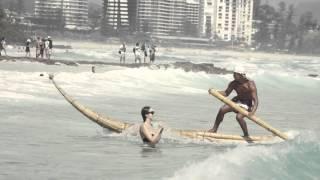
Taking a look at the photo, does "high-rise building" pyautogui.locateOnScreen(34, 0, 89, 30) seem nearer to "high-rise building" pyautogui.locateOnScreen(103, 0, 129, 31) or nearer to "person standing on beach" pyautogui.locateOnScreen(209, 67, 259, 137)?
"high-rise building" pyautogui.locateOnScreen(103, 0, 129, 31)

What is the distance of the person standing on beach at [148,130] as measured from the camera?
1173cm

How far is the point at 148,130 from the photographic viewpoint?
11812 millimetres

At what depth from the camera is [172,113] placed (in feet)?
61.5

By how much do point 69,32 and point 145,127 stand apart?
→ 15326cm

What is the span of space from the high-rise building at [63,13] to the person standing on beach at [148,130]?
495ft

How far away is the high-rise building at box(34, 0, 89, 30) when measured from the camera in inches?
6403

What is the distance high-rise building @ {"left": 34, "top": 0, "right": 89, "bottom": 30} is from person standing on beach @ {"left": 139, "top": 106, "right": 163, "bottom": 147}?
150908 mm

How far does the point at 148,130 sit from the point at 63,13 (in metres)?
163

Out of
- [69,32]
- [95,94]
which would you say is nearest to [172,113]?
[95,94]

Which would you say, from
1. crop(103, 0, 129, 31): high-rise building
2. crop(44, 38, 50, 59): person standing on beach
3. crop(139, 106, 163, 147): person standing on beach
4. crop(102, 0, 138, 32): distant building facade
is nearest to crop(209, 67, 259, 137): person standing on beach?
crop(139, 106, 163, 147): person standing on beach

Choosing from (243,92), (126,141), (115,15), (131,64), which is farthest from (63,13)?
(243,92)

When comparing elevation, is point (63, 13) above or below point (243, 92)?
above

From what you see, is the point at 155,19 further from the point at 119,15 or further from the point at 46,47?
the point at 46,47

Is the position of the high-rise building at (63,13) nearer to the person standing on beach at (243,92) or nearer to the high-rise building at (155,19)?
the high-rise building at (155,19)
